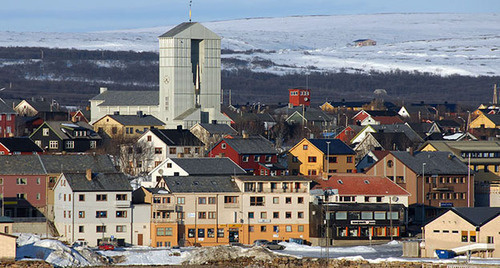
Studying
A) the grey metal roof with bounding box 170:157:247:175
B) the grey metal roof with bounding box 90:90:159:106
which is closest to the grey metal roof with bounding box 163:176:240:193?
the grey metal roof with bounding box 170:157:247:175

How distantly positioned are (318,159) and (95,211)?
18.4 meters

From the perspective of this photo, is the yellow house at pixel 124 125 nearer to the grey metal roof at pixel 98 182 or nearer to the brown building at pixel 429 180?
the brown building at pixel 429 180

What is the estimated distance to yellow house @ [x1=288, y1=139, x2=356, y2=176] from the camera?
68938 millimetres

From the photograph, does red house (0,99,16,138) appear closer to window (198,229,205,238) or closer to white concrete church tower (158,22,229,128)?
white concrete church tower (158,22,229,128)

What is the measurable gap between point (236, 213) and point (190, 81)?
5149 centimetres

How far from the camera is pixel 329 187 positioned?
5875 cm

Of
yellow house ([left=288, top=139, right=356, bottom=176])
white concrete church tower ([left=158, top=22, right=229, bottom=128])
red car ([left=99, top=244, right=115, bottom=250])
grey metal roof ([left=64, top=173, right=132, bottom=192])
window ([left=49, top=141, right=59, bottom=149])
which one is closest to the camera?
red car ([left=99, top=244, right=115, bottom=250])

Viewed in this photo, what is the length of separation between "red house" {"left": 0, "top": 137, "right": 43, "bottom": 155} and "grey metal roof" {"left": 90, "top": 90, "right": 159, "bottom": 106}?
38552mm

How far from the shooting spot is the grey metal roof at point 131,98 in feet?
363

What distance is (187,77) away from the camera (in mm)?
106750

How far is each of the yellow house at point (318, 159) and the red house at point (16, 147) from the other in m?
14.6

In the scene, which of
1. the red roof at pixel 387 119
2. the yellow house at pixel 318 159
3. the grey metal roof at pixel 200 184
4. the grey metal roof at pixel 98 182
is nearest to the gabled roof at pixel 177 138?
the yellow house at pixel 318 159

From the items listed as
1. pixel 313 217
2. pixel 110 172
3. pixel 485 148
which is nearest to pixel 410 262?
pixel 313 217

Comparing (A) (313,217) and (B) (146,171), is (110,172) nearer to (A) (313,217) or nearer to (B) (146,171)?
(A) (313,217)
